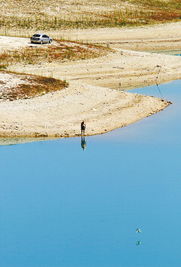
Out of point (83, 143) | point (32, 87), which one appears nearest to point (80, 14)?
point (32, 87)

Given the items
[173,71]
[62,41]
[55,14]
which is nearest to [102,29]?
[55,14]

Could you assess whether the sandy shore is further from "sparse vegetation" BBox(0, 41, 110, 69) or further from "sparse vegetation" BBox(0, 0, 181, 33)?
"sparse vegetation" BBox(0, 0, 181, 33)

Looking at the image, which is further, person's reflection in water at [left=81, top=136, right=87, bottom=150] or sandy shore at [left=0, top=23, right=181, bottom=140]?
sandy shore at [left=0, top=23, right=181, bottom=140]

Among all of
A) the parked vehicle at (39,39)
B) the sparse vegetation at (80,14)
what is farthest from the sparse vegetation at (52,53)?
the sparse vegetation at (80,14)

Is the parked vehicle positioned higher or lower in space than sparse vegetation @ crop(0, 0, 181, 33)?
higher

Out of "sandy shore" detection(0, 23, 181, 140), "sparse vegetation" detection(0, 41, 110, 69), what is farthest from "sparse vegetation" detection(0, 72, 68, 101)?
"sparse vegetation" detection(0, 41, 110, 69)

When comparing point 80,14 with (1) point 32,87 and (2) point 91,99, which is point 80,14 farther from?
(2) point 91,99

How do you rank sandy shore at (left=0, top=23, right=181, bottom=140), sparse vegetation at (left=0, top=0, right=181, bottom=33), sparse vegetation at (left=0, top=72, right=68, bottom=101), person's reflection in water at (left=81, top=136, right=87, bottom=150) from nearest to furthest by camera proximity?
person's reflection in water at (left=81, top=136, right=87, bottom=150), sandy shore at (left=0, top=23, right=181, bottom=140), sparse vegetation at (left=0, top=72, right=68, bottom=101), sparse vegetation at (left=0, top=0, right=181, bottom=33)

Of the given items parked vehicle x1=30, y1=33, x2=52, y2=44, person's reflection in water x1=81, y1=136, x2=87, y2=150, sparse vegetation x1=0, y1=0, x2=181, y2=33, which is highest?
parked vehicle x1=30, y1=33, x2=52, y2=44

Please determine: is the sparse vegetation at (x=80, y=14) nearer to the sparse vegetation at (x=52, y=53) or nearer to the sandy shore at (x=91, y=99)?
the sparse vegetation at (x=52, y=53)
